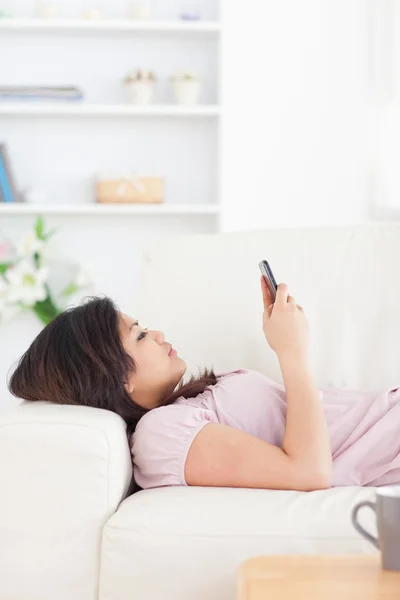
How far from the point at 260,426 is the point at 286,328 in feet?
0.62

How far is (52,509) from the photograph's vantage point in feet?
4.47

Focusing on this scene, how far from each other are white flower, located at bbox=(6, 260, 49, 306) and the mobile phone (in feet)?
6.37

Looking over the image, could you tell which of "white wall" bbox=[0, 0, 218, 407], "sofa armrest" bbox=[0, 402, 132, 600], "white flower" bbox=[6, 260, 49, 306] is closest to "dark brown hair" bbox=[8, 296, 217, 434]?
"sofa armrest" bbox=[0, 402, 132, 600]

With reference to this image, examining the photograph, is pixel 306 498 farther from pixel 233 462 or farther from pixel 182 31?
pixel 182 31

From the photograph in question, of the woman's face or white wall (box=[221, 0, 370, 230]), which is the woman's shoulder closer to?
the woman's face

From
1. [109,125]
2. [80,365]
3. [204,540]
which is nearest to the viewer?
[204,540]

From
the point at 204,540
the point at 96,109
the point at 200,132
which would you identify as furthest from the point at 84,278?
the point at 204,540

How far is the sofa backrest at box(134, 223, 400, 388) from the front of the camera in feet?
6.22

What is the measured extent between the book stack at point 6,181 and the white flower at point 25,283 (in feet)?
0.97

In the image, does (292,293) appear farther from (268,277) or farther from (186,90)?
(186,90)

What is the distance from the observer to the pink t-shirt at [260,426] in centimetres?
147

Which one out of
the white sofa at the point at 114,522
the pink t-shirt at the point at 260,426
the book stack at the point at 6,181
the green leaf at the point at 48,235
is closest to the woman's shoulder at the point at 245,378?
the pink t-shirt at the point at 260,426

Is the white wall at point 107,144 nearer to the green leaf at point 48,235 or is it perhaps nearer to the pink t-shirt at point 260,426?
the green leaf at point 48,235

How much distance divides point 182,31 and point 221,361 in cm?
214
